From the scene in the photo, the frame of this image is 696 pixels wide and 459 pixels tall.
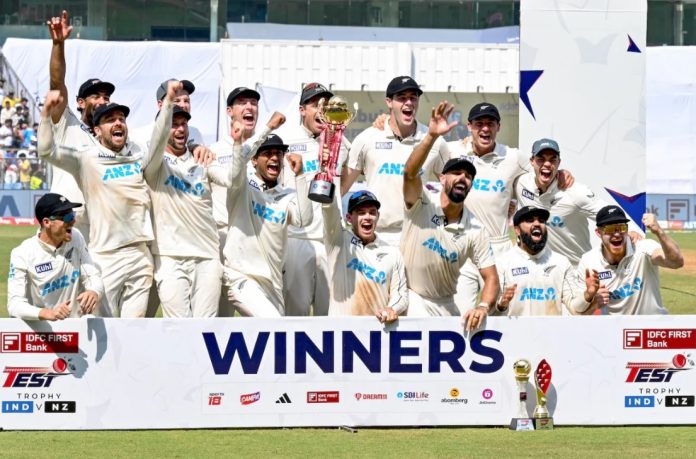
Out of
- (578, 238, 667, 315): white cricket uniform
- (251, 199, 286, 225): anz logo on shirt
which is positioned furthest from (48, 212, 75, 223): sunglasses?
(578, 238, 667, 315): white cricket uniform

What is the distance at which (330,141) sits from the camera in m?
10.2

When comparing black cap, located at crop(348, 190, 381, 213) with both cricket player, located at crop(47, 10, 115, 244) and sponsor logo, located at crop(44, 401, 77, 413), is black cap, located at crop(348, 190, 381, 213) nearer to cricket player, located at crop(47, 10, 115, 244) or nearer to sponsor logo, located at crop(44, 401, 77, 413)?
cricket player, located at crop(47, 10, 115, 244)

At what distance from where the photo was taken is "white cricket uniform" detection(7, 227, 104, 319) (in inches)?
378

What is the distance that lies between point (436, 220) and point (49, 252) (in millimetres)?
2980

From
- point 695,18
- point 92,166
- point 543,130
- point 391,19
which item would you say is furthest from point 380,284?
point 695,18

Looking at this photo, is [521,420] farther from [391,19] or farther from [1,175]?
[391,19]

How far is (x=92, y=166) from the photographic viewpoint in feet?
34.2

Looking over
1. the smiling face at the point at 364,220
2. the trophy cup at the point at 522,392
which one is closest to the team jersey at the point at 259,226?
the smiling face at the point at 364,220

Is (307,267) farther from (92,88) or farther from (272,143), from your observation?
(92,88)

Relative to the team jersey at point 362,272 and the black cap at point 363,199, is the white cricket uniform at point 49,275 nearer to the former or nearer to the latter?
the team jersey at point 362,272

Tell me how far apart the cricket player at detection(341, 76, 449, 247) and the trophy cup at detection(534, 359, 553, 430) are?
209 cm

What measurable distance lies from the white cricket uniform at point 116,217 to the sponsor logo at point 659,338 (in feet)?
12.5

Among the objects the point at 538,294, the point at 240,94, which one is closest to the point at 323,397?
the point at 538,294

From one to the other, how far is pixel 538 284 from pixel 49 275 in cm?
383
